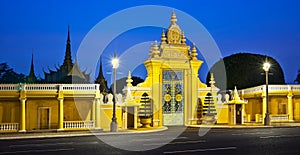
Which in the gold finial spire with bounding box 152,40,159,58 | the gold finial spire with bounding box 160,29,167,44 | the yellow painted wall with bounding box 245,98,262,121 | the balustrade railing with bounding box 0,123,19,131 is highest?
the gold finial spire with bounding box 160,29,167,44

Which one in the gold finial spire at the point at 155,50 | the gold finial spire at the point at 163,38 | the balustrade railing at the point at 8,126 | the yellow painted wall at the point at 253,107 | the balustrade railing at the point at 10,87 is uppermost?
the gold finial spire at the point at 163,38

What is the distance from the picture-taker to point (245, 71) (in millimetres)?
47750

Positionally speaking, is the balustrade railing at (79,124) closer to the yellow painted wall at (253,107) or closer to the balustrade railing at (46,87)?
the balustrade railing at (46,87)

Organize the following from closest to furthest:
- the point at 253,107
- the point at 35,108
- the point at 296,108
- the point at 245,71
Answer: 1. the point at 35,108
2. the point at 296,108
3. the point at 253,107
4. the point at 245,71

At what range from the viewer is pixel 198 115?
99.0ft

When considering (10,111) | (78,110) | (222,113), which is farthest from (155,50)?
(10,111)

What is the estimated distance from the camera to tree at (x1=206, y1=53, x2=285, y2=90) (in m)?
47.0

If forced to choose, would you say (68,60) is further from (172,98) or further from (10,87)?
(10,87)

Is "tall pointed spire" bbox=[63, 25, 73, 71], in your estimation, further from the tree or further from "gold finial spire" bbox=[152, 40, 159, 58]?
"gold finial spire" bbox=[152, 40, 159, 58]

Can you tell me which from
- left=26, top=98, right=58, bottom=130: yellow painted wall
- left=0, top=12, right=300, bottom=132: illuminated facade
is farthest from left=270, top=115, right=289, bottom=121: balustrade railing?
left=26, top=98, right=58, bottom=130: yellow painted wall

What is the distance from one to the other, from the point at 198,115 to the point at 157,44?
276 inches

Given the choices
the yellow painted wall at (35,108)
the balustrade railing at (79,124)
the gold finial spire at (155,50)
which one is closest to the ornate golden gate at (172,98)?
the gold finial spire at (155,50)

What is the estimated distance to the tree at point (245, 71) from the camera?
154ft

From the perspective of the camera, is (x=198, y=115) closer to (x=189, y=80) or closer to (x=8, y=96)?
(x=189, y=80)
